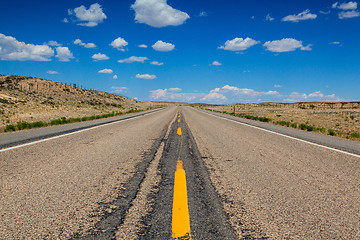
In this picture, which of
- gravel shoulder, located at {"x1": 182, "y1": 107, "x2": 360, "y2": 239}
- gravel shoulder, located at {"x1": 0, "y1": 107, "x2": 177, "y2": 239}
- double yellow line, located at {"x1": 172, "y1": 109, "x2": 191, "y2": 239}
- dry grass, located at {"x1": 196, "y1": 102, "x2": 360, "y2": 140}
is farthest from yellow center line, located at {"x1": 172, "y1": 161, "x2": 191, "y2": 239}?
dry grass, located at {"x1": 196, "y1": 102, "x2": 360, "y2": 140}

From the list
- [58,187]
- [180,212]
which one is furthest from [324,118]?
[58,187]

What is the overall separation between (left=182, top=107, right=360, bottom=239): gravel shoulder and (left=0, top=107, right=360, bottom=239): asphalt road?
0.01 metres

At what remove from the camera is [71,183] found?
3.28 m

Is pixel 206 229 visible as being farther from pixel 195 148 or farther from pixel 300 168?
pixel 195 148

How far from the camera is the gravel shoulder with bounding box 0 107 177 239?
7.00 ft

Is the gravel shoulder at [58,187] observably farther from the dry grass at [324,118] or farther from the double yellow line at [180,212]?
the dry grass at [324,118]

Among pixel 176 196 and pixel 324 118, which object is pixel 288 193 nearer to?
pixel 176 196

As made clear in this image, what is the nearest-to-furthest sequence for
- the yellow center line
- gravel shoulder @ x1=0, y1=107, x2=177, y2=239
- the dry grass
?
the yellow center line
gravel shoulder @ x1=0, y1=107, x2=177, y2=239
the dry grass

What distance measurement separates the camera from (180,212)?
7.89ft

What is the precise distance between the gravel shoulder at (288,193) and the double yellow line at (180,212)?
17.9 inches

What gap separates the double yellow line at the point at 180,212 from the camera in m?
2.02

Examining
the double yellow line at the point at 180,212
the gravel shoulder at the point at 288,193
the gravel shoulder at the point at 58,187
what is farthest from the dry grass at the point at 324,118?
the gravel shoulder at the point at 58,187

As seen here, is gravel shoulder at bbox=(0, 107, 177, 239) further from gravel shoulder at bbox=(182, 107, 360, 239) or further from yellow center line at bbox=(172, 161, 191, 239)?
gravel shoulder at bbox=(182, 107, 360, 239)

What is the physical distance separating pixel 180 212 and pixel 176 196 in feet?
1.41
